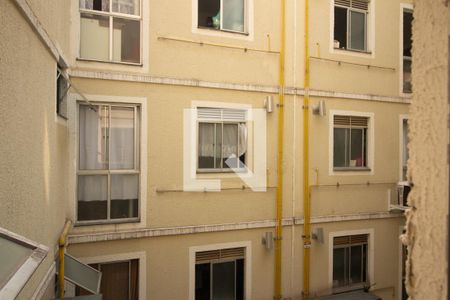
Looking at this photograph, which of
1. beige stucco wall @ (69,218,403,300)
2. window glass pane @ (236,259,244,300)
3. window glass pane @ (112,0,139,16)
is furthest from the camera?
window glass pane @ (236,259,244,300)

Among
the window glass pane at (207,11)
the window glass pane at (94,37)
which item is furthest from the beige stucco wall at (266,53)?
the window glass pane at (207,11)

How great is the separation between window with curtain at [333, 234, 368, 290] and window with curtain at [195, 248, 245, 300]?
249cm

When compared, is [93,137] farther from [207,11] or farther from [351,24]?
[351,24]

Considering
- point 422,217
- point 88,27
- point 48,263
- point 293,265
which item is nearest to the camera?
point 422,217

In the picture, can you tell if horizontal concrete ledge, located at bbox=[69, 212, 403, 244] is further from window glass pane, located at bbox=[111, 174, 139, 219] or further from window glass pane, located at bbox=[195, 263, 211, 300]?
window glass pane, located at bbox=[195, 263, 211, 300]

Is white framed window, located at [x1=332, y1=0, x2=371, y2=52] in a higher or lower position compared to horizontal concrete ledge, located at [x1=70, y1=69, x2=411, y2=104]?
higher

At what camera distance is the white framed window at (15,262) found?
1482mm

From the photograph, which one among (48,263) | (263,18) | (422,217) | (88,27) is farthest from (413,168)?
(263,18)

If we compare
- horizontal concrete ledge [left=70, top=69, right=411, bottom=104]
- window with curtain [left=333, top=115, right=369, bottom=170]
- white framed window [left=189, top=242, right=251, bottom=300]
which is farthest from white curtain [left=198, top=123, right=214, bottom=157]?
window with curtain [left=333, top=115, right=369, bottom=170]

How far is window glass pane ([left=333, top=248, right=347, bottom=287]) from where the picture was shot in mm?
8328

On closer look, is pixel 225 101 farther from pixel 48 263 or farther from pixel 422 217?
pixel 422 217

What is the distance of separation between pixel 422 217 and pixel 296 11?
24.9ft

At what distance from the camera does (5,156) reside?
277 centimetres

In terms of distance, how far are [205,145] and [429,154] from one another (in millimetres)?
6245
